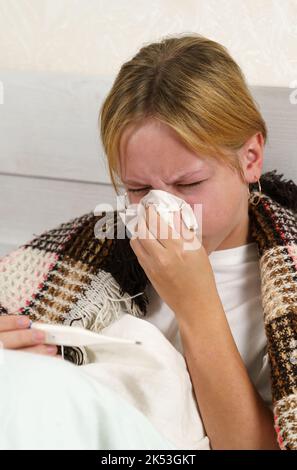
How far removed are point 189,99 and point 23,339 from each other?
0.45 meters

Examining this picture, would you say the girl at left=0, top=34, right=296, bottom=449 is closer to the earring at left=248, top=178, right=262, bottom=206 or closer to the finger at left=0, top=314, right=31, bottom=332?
the earring at left=248, top=178, right=262, bottom=206

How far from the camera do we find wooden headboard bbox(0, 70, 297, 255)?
1395 mm

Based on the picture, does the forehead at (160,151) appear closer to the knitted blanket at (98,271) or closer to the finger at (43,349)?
the knitted blanket at (98,271)

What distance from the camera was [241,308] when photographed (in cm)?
110

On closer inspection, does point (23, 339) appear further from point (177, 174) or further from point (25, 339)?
point (177, 174)

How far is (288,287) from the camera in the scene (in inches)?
40.1

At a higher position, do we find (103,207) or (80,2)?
(80,2)

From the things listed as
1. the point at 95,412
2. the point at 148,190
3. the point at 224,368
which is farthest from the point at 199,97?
the point at 95,412

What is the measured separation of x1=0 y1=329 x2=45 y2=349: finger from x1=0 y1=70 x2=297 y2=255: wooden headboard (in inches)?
19.4

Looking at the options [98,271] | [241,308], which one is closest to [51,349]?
[98,271]

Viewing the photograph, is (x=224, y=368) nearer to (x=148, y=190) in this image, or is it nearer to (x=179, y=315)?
(x=179, y=315)

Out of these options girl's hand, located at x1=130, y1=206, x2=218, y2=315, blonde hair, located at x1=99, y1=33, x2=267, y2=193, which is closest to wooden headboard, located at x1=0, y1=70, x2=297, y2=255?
blonde hair, located at x1=99, y1=33, x2=267, y2=193
